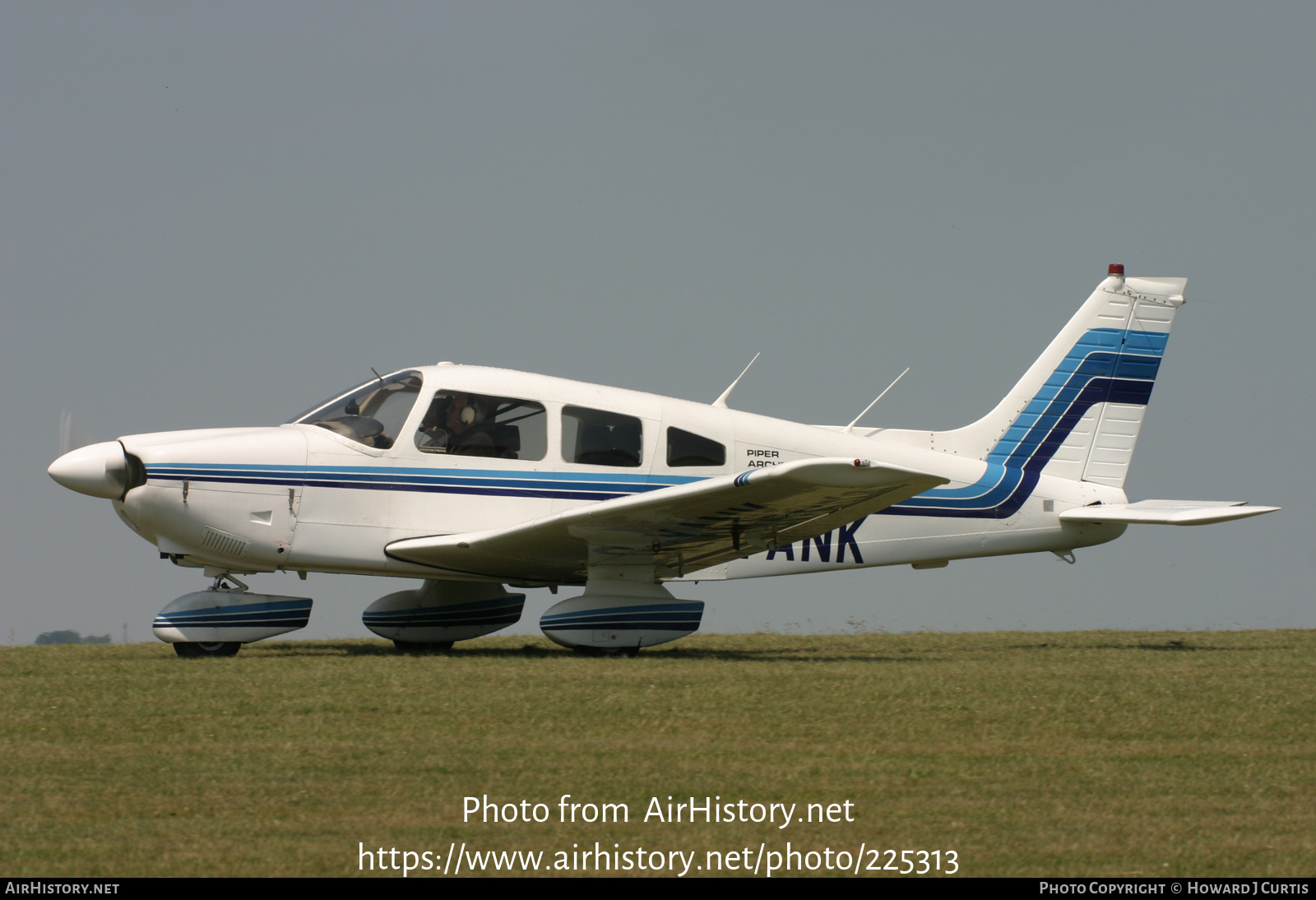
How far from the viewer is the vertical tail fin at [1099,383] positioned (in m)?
12.9

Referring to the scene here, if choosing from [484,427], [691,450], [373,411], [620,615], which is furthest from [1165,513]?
[373,411]

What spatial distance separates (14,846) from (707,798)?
8.46 feet

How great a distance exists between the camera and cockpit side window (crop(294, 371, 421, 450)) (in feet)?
33.9

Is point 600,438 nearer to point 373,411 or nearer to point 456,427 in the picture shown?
point 456,427

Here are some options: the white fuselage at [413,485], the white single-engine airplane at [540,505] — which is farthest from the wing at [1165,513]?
the white fuselage at [413,485]

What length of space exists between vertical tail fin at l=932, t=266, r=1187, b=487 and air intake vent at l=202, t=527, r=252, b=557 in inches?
294

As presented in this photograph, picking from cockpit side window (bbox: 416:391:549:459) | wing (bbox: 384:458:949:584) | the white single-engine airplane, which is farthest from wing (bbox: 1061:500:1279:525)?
cockpit side window (bbox: 416:391:549:459)

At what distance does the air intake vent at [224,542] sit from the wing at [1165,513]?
309 inches

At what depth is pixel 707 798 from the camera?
201 inches

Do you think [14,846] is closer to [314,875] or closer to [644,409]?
[314,875]

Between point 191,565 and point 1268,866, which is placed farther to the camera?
point 191,565

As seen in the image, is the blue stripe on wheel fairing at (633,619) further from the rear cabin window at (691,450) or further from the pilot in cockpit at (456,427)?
the pilot in cockpit at (456,427)
